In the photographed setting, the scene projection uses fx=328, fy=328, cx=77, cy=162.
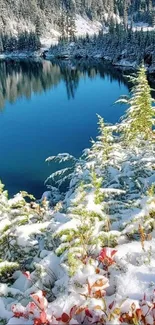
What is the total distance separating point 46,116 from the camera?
47.2 m

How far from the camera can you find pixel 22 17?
198 meters

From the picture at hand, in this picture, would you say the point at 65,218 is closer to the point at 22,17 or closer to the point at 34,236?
the point at 34,236

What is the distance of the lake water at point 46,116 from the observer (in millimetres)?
26541

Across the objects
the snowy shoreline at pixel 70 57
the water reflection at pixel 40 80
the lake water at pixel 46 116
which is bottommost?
the lake water at pixel 46 116

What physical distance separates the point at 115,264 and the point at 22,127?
129 ft

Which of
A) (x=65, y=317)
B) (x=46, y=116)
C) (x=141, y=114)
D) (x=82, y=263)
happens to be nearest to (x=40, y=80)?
(x=46, y=116)

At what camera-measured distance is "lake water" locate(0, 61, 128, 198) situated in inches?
1045

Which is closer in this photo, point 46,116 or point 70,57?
point 46,116

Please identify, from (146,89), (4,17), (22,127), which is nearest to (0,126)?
(22,127)

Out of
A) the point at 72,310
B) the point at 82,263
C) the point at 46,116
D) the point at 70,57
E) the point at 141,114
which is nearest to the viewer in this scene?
the point at 72,310

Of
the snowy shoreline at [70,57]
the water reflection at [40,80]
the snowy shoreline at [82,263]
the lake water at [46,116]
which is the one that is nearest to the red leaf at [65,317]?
the snowy shoreline at [82,263]

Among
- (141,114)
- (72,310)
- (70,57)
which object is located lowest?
(72,310)

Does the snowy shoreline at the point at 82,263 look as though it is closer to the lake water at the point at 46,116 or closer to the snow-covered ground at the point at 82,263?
the snow-covered ground at the point at 82,263

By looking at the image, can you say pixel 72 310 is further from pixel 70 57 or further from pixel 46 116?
pixel 70 57
